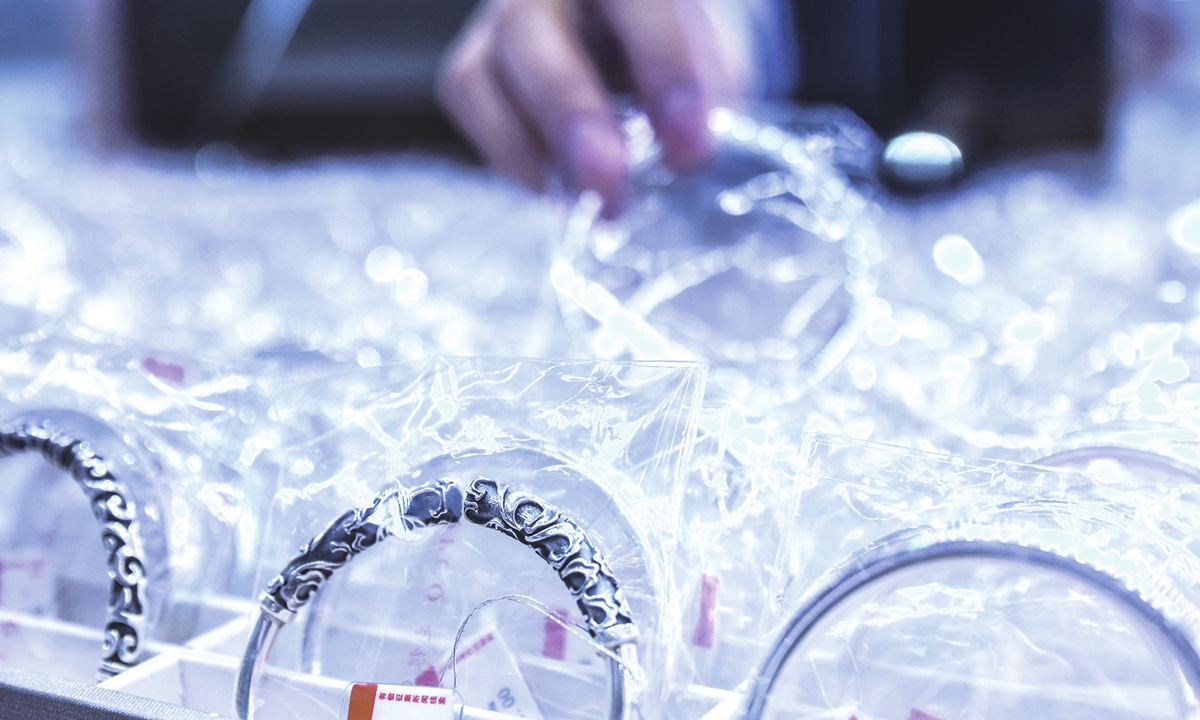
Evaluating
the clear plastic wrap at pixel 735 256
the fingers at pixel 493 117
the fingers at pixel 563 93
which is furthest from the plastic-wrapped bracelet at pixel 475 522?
the fingers at pixel 493 117

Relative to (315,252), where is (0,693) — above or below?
below

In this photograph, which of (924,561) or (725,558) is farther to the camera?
(725,558)

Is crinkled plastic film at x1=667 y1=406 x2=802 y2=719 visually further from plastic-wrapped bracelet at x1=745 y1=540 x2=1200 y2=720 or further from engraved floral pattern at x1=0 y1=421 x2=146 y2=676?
engraved floral pattern at x1=0 y1=421 x2=146 y2=676

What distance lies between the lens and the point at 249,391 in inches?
19.4

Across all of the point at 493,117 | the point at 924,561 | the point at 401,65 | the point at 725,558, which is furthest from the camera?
the point at 401,65

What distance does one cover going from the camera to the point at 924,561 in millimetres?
305

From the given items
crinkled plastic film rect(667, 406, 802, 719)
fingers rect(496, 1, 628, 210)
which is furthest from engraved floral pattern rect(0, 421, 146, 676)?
fingers rect(496, 1, 628, 210)

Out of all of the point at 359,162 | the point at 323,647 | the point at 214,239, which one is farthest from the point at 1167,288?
the point at 359,162

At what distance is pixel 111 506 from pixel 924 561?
1.11 feet

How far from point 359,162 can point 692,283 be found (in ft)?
2.60

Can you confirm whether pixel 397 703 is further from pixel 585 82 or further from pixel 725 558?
pixel 585 82

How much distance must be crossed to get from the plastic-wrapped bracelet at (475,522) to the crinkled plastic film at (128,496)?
76 millimetres

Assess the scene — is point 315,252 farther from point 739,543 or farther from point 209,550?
point 739,543

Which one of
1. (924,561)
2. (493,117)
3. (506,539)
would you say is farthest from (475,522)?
(493,117)
